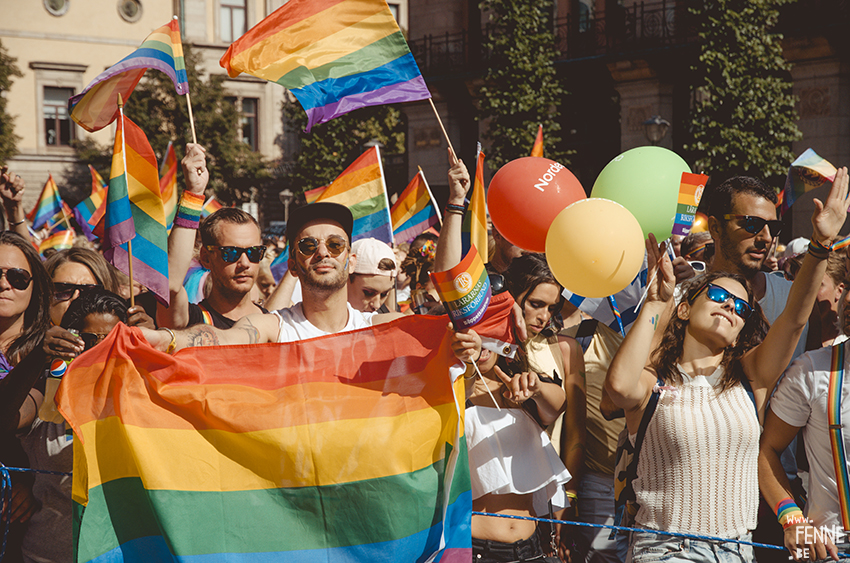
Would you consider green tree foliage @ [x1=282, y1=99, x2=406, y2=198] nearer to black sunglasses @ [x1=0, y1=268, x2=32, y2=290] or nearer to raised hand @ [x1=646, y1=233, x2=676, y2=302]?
black sunglasses @ [x1=0, y1=268, x2=32, y2=290]

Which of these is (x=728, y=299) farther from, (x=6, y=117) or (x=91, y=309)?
(x=6, y=117)

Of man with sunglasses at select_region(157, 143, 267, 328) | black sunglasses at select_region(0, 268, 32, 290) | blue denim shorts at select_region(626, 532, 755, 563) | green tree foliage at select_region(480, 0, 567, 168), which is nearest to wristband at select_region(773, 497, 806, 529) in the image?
blue denim shorts at select_region(626, 532, 755, 563)

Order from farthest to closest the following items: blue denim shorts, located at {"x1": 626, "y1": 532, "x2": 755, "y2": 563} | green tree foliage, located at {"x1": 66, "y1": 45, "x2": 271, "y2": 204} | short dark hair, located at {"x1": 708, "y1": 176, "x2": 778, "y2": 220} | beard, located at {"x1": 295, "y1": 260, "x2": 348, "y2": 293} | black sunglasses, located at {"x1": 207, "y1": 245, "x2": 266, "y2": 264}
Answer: green tree foliage, located at {"x1": 66, "y1": 45, "x2": 271, "y2": 204}
short dark hair, located at {"x1": 708, "y1": 176, "x2": 778, "y2": 220}
black sunglasses, located at {"x1": 207, "y1": 245, "x2": 266, "y2": 264}
beard, located at {"x1": 295, "y1": 260, "x2": 348, "y2": 293}
blue denim shorts, located at {"x1": 626, "y1": 532, "x2": 755, "y2": 563}

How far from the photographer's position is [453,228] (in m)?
4.03

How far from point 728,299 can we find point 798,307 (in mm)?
268

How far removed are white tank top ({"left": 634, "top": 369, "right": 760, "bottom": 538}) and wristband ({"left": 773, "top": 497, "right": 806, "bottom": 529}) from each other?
0.10m

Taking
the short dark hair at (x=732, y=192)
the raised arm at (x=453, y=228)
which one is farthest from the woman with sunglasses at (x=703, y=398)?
the short dark hair at (x=732, y=192)

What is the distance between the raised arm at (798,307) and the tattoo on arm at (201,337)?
2.22 metres

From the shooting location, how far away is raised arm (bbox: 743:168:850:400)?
326cm

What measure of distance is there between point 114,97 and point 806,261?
3.71 metres

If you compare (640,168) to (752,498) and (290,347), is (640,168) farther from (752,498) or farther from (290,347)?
(290,347)

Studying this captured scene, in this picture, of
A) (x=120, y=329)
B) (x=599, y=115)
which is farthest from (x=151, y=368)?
(x=599, y=115)

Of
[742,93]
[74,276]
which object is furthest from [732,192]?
[742,93]

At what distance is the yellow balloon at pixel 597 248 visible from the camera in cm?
343
